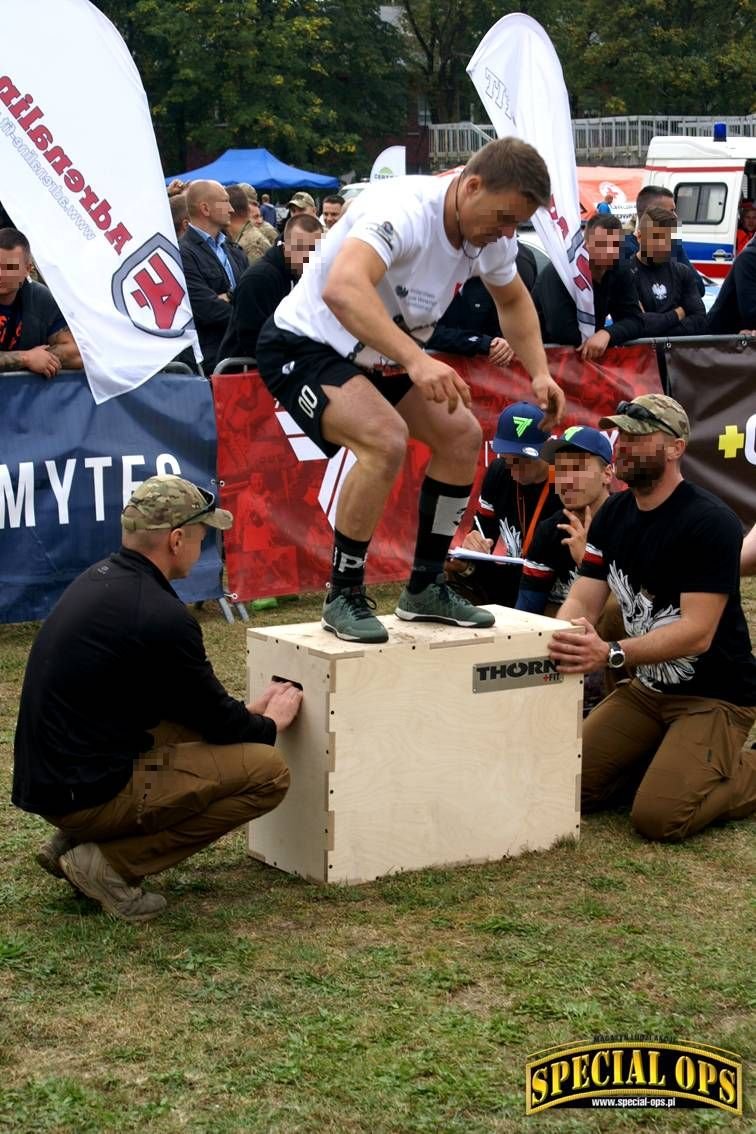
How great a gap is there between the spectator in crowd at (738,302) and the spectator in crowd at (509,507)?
146 inches

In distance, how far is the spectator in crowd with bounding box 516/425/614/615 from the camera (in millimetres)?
6031

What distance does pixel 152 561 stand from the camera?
4.52m

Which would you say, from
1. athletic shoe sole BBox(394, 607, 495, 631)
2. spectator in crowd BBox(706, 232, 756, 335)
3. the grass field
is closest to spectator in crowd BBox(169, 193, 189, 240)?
spectator in crowd BBox(706, 232, 756, 335)

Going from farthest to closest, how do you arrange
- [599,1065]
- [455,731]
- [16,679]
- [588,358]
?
[588,358] → [16,679] → [455,731] → [599,1065]

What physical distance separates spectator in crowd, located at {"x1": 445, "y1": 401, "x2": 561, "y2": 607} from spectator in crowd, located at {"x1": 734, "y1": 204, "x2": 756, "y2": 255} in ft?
51.9

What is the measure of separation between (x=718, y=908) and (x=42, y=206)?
16.4 ft

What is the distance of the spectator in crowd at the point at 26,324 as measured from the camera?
780 cm

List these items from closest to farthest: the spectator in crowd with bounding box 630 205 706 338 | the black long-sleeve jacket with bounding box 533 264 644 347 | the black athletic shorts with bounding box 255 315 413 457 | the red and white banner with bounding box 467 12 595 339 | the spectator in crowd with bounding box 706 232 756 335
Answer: the black athletic shorts with bounding box 255 315 413 457
the red and white banner with bounding box 467 12 595 339
the black long-sleeve jacket with bounding box 533 264 644 347
the spectator in crowd with bounding box 706 232 756 335
the spectator in crowd with bounding box 630 205 706 338

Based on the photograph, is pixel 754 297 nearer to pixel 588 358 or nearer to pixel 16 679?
pixel 588 358

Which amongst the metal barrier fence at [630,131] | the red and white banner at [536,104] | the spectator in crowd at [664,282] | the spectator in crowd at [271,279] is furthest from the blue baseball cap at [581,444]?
the metal barrier fence at [630,131]

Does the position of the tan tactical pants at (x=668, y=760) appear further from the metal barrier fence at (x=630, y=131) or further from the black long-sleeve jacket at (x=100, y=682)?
the metal barrier fence at (x=630, y=131)

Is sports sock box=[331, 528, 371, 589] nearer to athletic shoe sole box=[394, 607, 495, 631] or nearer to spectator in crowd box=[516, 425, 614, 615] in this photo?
athletic shoe sole box=[394, 607, 495, 631]

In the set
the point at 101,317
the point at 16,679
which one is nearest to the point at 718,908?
the point at 16,679

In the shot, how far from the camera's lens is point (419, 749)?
491 centimetres
